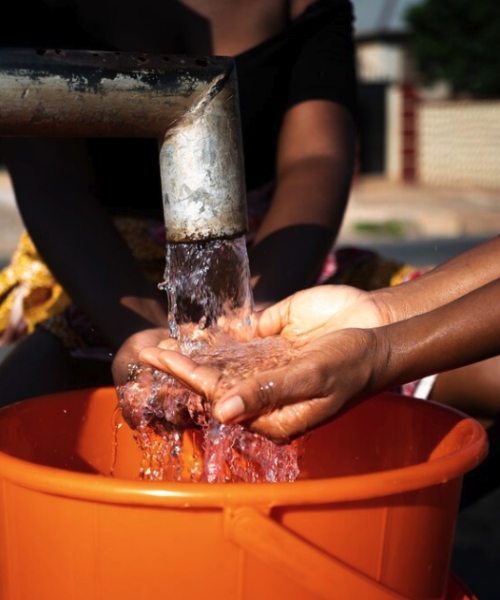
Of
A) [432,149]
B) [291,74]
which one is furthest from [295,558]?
[432,149]

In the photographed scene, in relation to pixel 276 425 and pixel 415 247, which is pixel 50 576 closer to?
pixel 276 425

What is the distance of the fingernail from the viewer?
954 mm

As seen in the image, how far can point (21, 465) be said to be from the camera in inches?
37.6

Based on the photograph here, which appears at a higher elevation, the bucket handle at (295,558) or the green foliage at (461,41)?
the green foliage at (461,41)

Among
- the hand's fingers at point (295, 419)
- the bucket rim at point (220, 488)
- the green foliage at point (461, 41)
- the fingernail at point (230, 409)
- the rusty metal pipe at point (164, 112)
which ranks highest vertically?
the green foliage at point (461, 41)

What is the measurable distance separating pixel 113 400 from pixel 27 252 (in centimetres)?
70

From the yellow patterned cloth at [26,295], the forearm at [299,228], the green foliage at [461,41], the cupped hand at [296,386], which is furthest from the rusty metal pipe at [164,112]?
the green foliage at [461,41]

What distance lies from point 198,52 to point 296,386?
38.5 inches

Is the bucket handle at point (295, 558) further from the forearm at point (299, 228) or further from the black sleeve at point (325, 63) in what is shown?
the black sleeve at point (325, 63)

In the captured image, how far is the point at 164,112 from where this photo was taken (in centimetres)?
107

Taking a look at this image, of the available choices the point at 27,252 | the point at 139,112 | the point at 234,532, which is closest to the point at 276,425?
the point at 234,532

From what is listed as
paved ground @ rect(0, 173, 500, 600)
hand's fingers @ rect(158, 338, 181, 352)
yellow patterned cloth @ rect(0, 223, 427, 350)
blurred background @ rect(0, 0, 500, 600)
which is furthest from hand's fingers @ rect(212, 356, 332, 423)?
paved ground @ rect(0, 173, 500, 600)

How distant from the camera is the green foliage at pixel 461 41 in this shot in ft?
65.7

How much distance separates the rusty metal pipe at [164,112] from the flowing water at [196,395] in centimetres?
6
